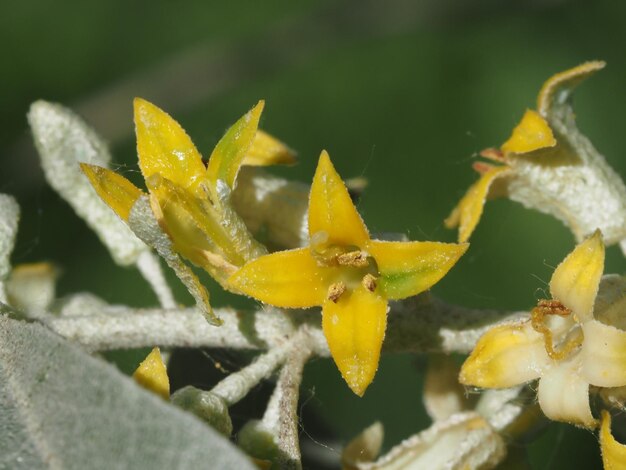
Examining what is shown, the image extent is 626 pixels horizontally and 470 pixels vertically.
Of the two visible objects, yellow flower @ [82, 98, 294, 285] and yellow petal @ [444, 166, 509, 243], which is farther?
yellow petal @ [444, 166, 509, 243]

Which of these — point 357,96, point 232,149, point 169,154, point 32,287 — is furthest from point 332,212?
point 357,96

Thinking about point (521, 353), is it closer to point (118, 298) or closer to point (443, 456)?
point (443, 456)

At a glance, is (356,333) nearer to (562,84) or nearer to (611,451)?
(611,451)

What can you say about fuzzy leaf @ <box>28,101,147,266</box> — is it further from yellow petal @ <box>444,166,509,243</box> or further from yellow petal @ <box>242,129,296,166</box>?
yellow petal @ <box>444,166,509,243</box>

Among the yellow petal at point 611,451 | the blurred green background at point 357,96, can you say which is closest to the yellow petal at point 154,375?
the yellow petal at point 611,451

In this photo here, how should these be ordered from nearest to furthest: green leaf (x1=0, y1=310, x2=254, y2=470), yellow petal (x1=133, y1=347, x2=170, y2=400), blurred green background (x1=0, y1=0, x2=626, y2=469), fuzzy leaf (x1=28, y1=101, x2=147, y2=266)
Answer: green leaf (x1=0, y1=310, x2=254, y2=470)
yellow petal (x1=133, y1=347, x2=170, y2=400)
fuzzy leaf (x1=28, y1=101, x2=147, y2=266)
blurred green background (x1=0, y1=0, x2=626, y2=469)

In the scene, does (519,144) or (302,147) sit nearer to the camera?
(519,144)

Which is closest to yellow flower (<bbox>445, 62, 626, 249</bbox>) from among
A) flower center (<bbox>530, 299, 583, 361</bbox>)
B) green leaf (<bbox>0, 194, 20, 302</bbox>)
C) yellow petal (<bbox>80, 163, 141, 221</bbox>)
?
flower center (<bbox>530, 299, 583, 361</bbox>)

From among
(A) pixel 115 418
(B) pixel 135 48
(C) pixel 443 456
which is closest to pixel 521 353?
(C) pixel 443 456
